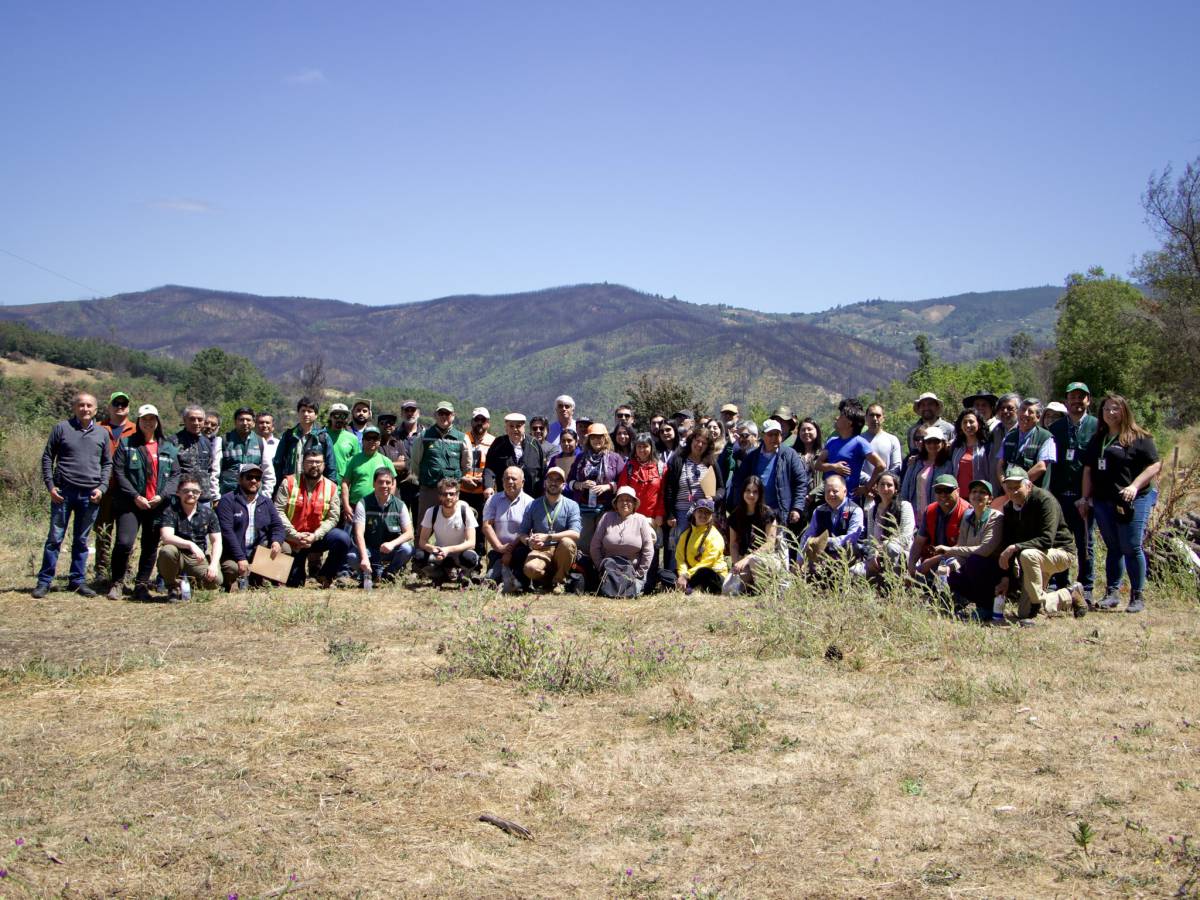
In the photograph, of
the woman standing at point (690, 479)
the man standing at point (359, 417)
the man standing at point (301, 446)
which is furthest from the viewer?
the man standing at point (359, 417)

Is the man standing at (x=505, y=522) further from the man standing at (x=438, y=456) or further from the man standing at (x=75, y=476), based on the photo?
the man standing at (x=75, y=476)

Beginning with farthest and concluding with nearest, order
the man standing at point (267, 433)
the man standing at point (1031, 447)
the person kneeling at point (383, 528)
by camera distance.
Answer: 1. the man standing at point (267, 433)
2. the person kneeling at point (383, 528)
3. the man standing at point (1031, 447)

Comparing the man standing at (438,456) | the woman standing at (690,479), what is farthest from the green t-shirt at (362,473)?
the woman standing at (690,479)

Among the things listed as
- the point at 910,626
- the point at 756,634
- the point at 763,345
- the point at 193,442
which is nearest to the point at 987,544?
the point at 910,626

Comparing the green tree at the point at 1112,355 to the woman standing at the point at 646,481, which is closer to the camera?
the woman standing at the point at 646,481

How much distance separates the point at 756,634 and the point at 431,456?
13.6 feet

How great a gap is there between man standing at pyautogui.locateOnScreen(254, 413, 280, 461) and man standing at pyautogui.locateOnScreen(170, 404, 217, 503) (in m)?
0.56

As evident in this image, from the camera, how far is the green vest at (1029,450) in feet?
27.7

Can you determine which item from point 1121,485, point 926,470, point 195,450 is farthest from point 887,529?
point 195,450

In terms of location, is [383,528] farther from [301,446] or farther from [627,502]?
[627,502]

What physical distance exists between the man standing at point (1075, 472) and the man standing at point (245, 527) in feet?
22.8

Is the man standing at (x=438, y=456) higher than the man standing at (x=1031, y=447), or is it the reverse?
the man standing at (x=1031, y=447)

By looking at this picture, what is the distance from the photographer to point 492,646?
21.3 ft

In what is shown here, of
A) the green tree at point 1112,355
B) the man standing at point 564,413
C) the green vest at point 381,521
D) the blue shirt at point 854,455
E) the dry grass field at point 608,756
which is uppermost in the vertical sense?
the green tree at point 1112,355
